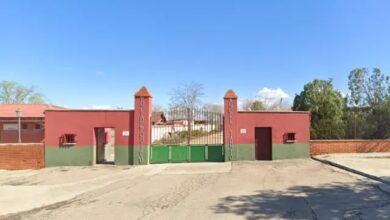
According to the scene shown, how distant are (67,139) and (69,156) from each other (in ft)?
3.10

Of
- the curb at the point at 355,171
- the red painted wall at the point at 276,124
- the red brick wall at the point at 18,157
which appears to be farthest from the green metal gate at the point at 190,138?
the red brick wall at the point at 18,157

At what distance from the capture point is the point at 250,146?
2025 centimetres

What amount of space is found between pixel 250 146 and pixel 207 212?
39.0 ft

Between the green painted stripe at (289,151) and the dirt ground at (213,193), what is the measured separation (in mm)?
2507

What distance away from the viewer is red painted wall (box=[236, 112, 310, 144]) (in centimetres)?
2028

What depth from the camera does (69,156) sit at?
19.4 meters

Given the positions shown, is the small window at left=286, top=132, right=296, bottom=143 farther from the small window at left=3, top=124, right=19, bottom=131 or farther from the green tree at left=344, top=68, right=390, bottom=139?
the small window at left=3, top=124, right=19, bottom=131

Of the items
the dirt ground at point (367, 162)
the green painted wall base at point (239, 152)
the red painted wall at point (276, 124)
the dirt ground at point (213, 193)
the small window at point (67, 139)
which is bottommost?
the dirt ground at point (213, 193)

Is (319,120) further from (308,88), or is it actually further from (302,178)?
(302,178)

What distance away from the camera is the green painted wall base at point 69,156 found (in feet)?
63.3

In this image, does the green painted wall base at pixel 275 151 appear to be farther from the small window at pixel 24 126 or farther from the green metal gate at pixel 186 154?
the small window at pixel 24 126

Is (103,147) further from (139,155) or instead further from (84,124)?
(139,155)

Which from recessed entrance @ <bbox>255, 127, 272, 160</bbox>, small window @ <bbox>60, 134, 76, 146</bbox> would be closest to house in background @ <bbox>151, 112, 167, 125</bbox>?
small window @ <bbox>60, 134, 76, 146</bbox>

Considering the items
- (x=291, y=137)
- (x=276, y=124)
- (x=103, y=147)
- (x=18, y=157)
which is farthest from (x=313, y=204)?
(x=18, y=157)
